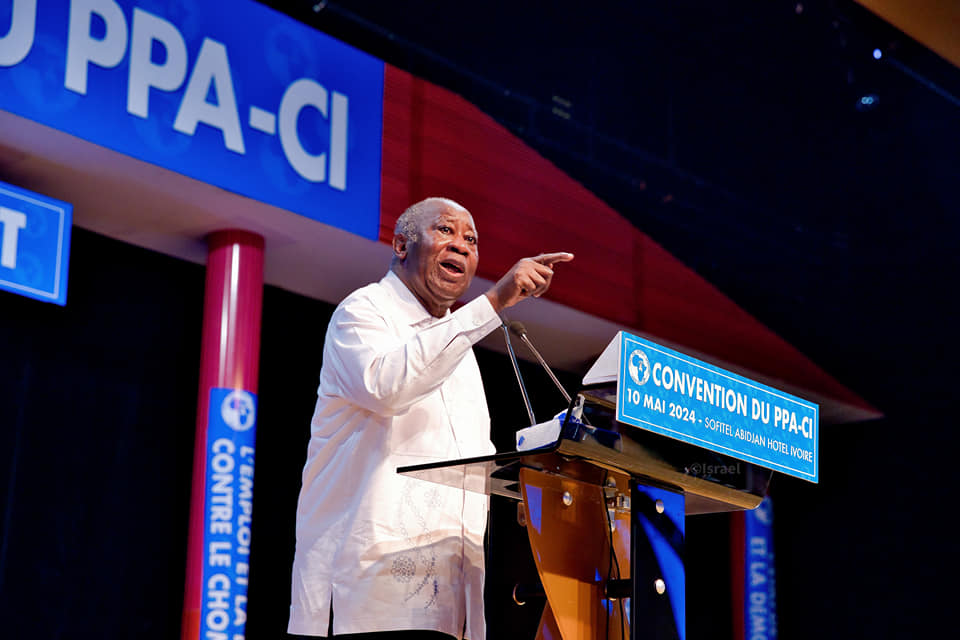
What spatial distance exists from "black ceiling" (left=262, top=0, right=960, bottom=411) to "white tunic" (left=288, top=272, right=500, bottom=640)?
292 centimetres

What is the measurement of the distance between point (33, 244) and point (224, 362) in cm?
76

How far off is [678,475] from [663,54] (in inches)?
165

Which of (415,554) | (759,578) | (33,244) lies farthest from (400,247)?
(759,578)

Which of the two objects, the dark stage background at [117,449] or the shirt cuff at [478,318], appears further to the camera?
the dark stage background at [117,449]

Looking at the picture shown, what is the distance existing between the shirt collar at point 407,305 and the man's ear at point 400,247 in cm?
6

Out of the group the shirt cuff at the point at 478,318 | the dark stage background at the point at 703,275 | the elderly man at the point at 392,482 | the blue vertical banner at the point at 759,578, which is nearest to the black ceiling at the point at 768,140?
the dark stage background at the point at 703,275

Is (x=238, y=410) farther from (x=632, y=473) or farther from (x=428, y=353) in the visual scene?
(x=632, y=473)

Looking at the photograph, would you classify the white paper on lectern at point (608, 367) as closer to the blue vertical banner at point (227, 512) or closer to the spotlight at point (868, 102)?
the blue vertical banner at point (227, 512)

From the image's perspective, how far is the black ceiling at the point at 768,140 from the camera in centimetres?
508

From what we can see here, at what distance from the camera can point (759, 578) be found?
6.01m

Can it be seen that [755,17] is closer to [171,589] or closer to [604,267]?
[604,267]

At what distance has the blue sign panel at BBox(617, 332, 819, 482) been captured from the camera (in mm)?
1543

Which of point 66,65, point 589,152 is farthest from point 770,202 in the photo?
point 66,65

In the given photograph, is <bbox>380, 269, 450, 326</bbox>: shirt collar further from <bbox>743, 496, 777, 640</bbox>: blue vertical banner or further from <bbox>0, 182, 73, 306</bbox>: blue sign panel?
<bbox>743, 496, 777, 640</bbox>: blue vertical banner
